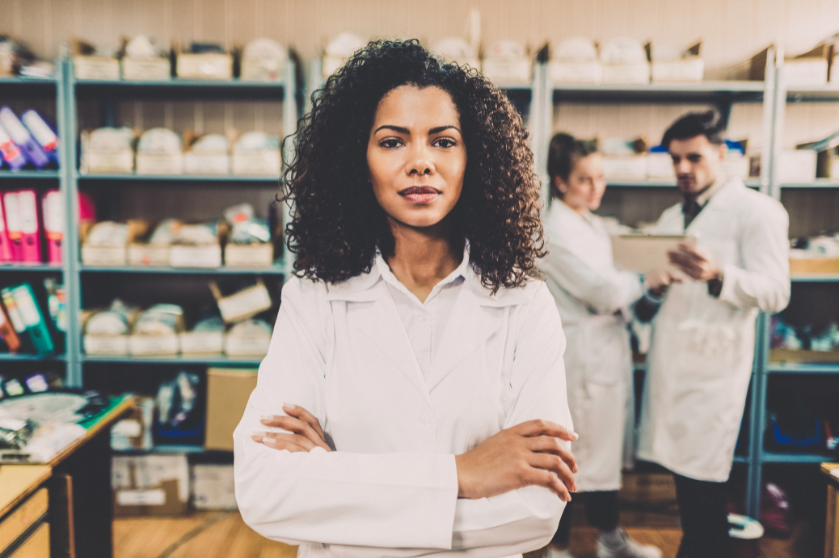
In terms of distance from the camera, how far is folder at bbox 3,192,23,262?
7.64 ft

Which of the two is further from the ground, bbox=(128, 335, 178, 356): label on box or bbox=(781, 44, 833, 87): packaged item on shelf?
bbox=(781, 44, 833, 87): packaged item on shelf

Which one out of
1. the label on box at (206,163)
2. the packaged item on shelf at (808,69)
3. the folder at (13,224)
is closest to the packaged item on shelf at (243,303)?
the label on box at (206,163)

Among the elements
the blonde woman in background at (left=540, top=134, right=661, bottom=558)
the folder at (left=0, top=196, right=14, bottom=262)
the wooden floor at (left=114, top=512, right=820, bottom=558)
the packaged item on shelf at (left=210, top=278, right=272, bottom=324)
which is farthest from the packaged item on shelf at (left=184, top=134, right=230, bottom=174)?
the wooden floor at (left=114, top=512, right=820, bottom=558)

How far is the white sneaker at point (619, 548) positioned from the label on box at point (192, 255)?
2.10m

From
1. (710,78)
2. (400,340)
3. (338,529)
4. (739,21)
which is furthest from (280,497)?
(739,21)

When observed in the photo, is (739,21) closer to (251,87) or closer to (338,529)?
(251,87)

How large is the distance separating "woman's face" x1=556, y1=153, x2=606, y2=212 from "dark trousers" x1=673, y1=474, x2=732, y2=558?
3.61ft

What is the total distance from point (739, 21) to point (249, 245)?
2.82 metres

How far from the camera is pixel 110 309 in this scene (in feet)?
7.99

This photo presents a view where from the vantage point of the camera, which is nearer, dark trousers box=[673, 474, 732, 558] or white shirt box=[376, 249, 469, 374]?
white shirt box=[376, 249, 469, 374]

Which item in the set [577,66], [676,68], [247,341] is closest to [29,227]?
[247,341]

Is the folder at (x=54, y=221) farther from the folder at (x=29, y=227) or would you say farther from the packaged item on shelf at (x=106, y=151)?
the packaged item on shelf at (x=106, y=151)

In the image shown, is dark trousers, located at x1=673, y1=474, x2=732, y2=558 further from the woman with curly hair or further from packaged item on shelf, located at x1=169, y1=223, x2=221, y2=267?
packaged item on shelf, located at x1=169, y1=223, x2=221, y2=267

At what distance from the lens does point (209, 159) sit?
2336 millimetres
